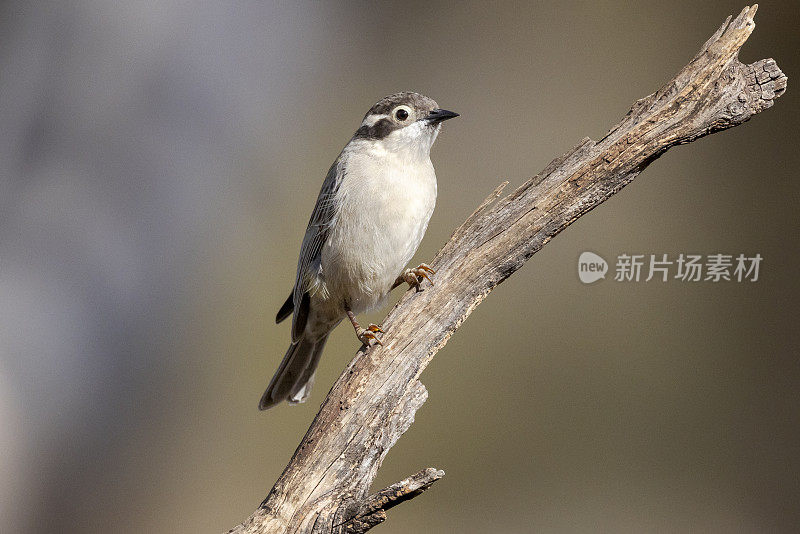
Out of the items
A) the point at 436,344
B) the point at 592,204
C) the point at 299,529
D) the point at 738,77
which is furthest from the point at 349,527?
the point at 738,77

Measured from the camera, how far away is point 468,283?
2723 mm

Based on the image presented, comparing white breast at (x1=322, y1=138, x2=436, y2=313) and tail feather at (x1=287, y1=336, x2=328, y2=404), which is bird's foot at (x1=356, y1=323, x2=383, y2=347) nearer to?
white breast at (x1=322, y1=138, x2=436, y2=313)

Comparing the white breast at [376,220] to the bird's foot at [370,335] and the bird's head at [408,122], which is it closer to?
the bird's head at [408,122]

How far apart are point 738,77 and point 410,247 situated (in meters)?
1.46

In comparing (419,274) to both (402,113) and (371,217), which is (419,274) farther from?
(402,113)

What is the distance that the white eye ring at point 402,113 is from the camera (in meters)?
3.12

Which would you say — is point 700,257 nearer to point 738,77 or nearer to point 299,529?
point 738,77

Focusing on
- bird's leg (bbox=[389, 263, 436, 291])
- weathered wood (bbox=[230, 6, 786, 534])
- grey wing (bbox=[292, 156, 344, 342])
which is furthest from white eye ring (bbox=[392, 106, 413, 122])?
bird's leg (bbox=[389, 263, 436, 291])

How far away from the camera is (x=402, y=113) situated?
10.3 feet

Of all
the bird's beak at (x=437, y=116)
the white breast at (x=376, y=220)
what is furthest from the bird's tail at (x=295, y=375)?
the bird's beak at (x=437, y=116)

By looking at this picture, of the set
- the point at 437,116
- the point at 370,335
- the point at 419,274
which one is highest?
the point at 437,116

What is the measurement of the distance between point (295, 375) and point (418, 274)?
989 mm

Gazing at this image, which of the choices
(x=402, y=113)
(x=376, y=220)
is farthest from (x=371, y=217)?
(x=402, y=113)

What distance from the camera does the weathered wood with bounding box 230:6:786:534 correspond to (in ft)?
7.77
